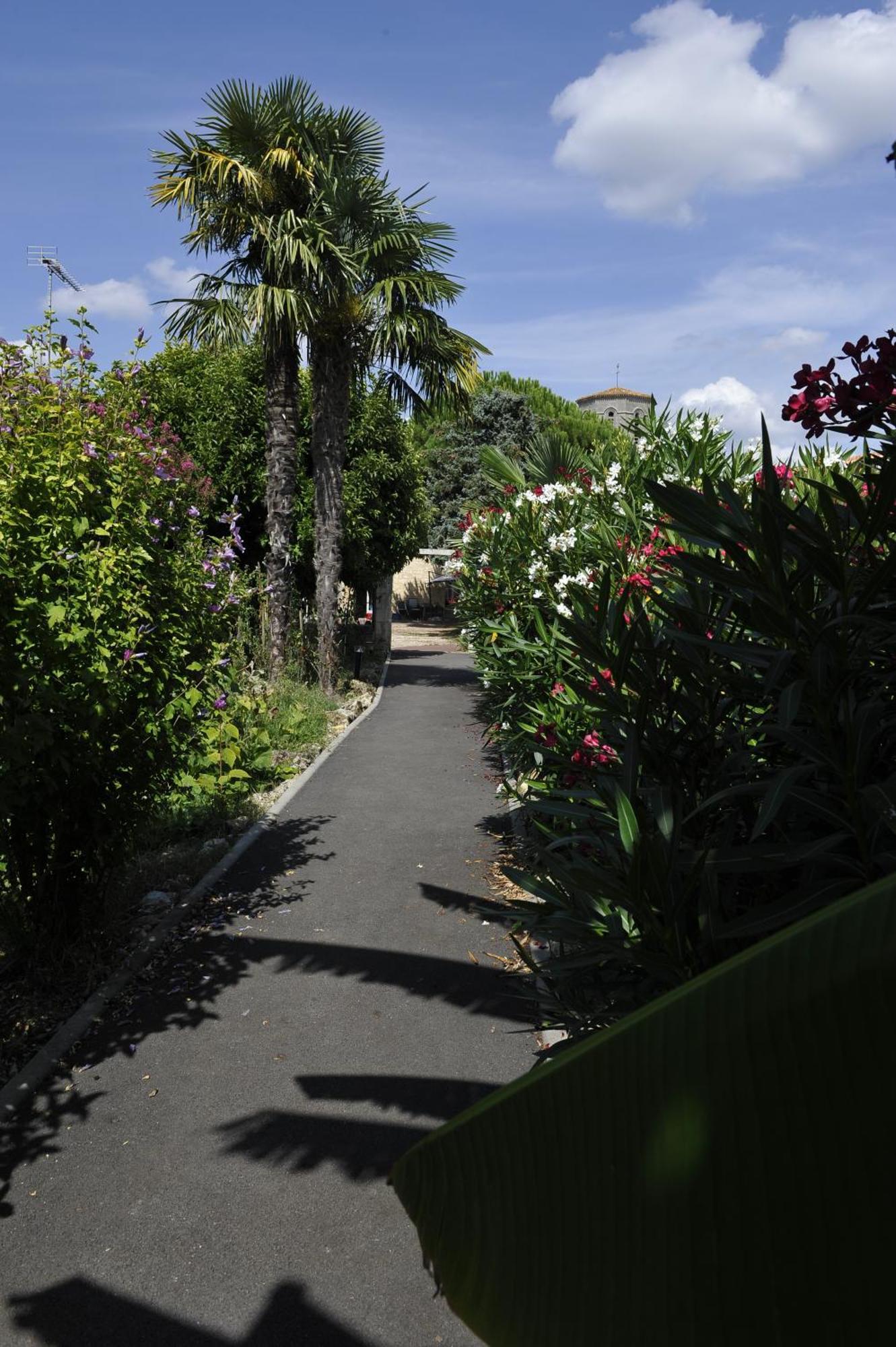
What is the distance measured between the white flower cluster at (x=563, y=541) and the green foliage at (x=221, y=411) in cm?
1357

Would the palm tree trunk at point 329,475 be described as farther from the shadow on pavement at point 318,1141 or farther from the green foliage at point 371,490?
the shadow on pavement at point 318,1141

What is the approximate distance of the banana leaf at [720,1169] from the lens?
2.07 ft

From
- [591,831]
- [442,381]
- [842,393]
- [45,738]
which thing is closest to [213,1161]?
[45,738]

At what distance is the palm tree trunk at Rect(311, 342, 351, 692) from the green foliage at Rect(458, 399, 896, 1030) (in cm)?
1514

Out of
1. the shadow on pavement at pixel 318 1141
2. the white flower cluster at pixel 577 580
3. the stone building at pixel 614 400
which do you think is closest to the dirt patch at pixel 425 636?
the white flower cluster at pixel 577 580

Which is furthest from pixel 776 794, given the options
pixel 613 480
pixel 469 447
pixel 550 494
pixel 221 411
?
pixel 469 447

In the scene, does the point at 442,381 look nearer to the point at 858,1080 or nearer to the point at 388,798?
the point at 388,798

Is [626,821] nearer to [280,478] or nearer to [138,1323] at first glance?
[138,1323]

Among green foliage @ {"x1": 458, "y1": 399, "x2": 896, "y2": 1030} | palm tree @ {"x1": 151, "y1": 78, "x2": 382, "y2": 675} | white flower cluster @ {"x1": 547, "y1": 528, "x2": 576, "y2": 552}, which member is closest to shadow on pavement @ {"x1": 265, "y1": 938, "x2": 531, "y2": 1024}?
green foliage @ {"x1": 458, "y1": 399, "x2": 896, "y2": 1030}

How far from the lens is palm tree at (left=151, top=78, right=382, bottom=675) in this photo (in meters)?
14.8

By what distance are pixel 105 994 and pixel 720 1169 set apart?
5.64 meters

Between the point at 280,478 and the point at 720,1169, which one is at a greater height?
the point at 280,478

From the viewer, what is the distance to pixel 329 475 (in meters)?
18.0

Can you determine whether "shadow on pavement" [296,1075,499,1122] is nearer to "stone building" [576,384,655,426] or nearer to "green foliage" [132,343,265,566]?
"green foliage" [132,343,265,566]
